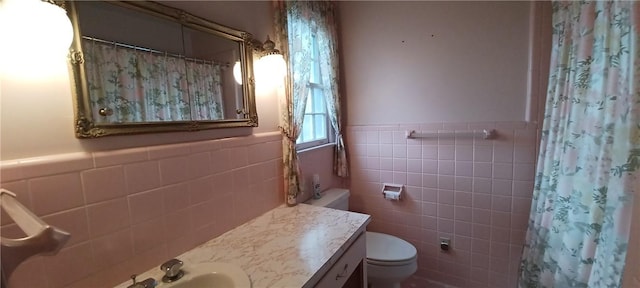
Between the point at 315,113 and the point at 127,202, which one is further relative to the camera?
the point at 315,113

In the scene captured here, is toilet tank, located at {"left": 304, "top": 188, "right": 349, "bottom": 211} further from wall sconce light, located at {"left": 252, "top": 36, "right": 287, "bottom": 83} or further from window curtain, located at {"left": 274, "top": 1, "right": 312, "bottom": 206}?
wall sconce light, located at {"left": 252, "top": 36, "right": 287, "bottom": 83}

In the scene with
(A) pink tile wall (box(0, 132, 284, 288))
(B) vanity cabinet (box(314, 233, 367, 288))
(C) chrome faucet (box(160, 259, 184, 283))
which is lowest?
(B) vanity cabinet (box(314, 233, 367, 288))

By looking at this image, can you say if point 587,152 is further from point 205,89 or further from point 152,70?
point 152,70

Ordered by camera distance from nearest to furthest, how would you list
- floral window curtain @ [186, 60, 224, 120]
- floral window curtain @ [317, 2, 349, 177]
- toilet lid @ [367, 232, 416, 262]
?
floral window curtain @ [186, 60, 224, 120] → toilet lid @ [367, 232, 416, 262] → floral window curtain @ [317, 2, 349, 177]

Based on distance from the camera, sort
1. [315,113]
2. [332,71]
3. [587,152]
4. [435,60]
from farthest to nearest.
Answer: [315,113] → [332,71] → [435,60] → [587,152]

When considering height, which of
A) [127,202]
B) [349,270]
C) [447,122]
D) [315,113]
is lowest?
[349,270]

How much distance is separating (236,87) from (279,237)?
724 millimetres

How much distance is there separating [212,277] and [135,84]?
706mm

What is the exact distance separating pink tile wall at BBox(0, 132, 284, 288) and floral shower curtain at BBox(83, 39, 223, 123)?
0.13m

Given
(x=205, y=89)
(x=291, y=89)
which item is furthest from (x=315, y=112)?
(x=205, y=89)

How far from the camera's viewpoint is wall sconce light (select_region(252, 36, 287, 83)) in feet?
4.56

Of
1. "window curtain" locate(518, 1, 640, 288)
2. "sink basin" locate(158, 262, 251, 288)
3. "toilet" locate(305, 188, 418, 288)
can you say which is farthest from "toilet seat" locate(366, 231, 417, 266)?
"sink basin" locate(158, 262, 251, 288)

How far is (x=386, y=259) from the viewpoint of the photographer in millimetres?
1596

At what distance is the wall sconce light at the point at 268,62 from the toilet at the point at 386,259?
2.72 ft
